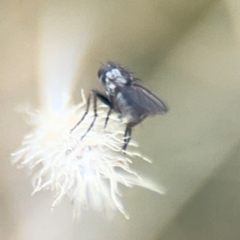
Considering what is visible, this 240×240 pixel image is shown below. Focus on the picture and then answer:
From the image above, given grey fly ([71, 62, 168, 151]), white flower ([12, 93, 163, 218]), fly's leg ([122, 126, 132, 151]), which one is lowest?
white flower ([12, 93, 163, 218])

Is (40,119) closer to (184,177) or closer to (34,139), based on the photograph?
(34,139)

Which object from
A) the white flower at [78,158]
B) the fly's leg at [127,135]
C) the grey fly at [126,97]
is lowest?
the white flower at [78,158]

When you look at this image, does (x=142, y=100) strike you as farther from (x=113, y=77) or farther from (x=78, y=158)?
(x=78, y=158)

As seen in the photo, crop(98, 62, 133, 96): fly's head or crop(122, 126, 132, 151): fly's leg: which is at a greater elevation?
crop(98, 62, 133, 96): fly's head

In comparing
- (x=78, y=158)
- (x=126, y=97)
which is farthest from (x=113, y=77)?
(x=78, y=158)

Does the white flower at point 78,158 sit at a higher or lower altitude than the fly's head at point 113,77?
lower
